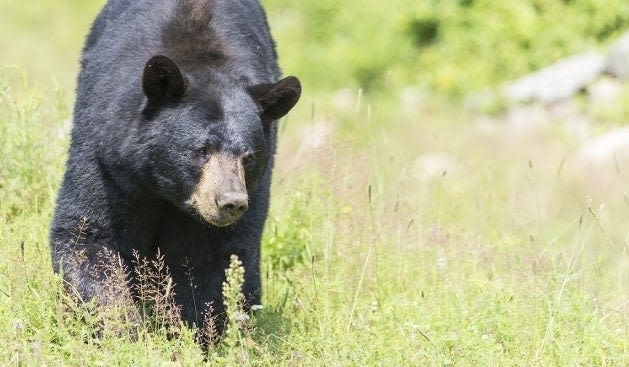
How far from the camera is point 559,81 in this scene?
14094 millimetres

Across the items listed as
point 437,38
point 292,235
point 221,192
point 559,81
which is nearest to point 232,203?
point 221,192

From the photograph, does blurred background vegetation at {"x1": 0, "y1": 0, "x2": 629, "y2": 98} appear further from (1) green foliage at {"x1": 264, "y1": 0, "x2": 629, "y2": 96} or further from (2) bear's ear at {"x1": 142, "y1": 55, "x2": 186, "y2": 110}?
(2) bear's ear at {"x1": 142, "y1": 55, "x2": 186, "y2": 110}

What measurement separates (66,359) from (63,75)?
10593mm

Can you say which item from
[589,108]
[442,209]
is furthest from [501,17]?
[442,209]

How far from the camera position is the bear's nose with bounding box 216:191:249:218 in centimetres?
467

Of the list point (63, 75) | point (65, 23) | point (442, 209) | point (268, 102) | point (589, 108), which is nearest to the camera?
point (268, 102)

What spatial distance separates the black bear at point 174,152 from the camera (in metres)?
4.88

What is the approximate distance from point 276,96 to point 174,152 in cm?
54

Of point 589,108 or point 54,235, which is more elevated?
point 54,235

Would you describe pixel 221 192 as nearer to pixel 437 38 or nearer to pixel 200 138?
pixel 200 138

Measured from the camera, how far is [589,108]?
549 inches

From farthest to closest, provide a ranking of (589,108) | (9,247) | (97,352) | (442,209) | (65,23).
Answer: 1. (65,23)
2. (589,108)
3. (442,209)
4. (9,247)
5. (97,352)

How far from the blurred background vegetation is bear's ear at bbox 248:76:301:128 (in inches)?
361

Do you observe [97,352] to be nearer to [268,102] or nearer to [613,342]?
[268,102]
